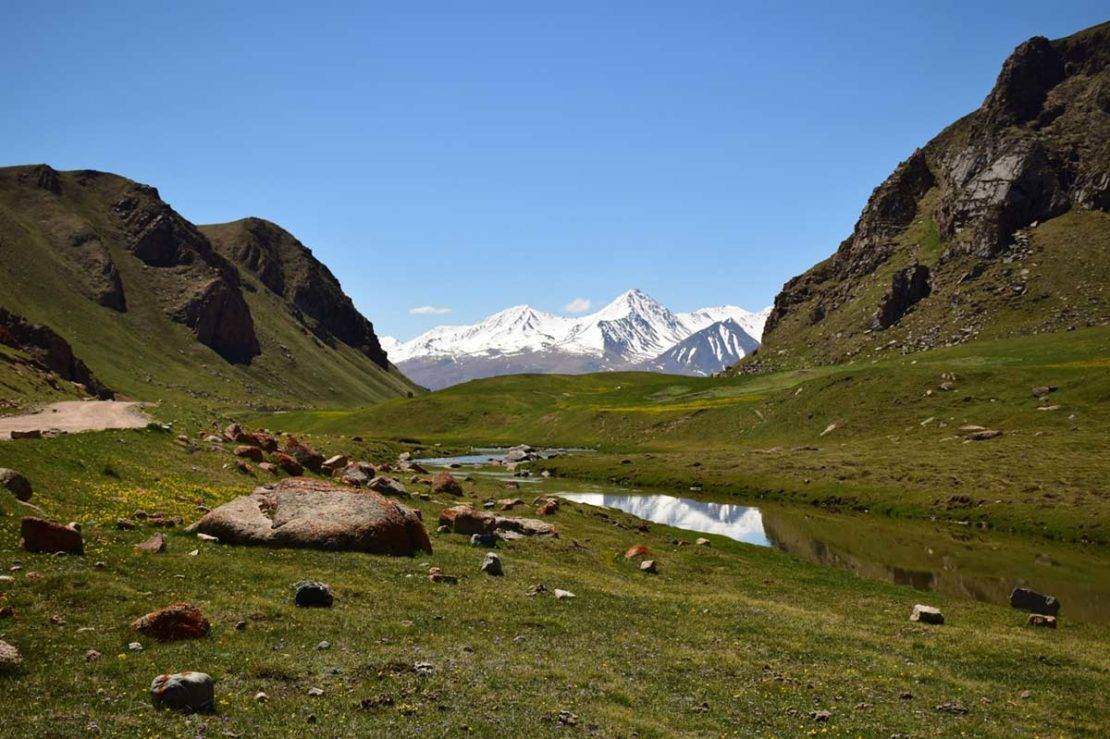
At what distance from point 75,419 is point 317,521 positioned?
3345 centimetres

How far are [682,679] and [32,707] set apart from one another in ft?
55.8

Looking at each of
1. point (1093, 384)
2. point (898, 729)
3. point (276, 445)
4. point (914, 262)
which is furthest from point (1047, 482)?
point (914, 262)

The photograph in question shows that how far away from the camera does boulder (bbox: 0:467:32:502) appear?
28281mm

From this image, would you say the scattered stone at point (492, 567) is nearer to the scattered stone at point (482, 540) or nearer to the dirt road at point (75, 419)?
the scattered stone at point (482, 540)

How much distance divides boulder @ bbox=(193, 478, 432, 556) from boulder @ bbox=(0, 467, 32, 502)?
259 inches

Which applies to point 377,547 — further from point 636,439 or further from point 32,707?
point 636,439

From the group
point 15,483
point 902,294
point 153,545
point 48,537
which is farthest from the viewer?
point 902,294

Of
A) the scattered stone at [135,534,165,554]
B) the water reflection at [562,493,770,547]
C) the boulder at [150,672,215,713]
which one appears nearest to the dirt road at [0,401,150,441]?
the scattered stone at [135,534,165,554]

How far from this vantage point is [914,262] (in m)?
197

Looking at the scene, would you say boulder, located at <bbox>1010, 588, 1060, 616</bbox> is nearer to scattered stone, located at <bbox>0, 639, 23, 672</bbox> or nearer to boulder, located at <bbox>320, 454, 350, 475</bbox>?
scattered stone, located at <bbox>0, 639, 23, 672</bbox>

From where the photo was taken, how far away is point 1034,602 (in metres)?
37.0

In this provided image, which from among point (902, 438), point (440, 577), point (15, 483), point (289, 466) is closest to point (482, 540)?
→ point (440, 577)

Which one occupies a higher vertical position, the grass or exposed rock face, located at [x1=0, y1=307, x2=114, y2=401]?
exposed rock face, located at [x1=0, y1=307, x2=114, y2=401]

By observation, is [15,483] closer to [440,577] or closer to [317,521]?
[317,521]
